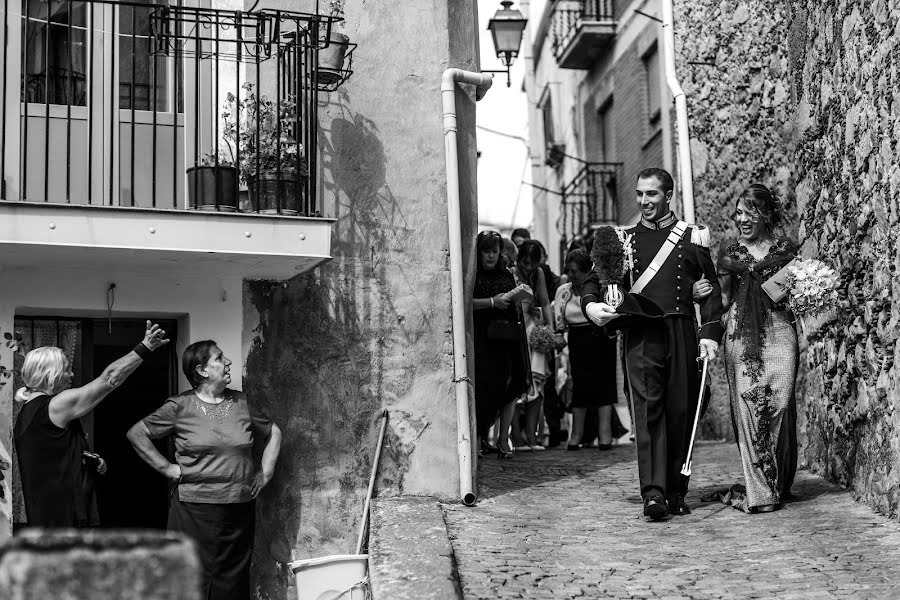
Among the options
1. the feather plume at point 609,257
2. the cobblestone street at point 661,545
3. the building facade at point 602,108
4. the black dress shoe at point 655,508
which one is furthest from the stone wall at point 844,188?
the building facade at point 602,108

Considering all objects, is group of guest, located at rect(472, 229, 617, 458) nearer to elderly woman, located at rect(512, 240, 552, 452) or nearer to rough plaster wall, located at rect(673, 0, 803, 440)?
elderly woman, located at rect(512, 240, 552, 452)

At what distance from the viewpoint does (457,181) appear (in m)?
9.43

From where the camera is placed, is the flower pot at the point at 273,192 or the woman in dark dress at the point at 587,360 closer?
the flower pot at the point at 273,192

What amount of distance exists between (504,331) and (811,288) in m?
3.24

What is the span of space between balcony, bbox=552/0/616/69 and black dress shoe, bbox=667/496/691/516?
53.5 feet

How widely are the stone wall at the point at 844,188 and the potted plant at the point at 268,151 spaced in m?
3.52

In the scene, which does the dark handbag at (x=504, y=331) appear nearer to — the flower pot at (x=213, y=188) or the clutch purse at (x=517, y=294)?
the clutch purse at (x=517, y=294)

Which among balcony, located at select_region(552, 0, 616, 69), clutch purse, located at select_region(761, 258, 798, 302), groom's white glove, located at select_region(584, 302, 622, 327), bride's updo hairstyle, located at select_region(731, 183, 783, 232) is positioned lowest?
groom's white glove, located at select_region(584, 302, 622, 327)

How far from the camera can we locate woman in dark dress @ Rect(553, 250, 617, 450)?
12.1 meters

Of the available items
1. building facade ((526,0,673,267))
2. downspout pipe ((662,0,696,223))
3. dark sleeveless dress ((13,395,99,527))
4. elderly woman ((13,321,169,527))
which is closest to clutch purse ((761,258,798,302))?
elderly woman ((13,321,169,527))

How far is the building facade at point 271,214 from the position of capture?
8.83 metres

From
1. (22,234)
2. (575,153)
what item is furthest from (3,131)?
(575,153)

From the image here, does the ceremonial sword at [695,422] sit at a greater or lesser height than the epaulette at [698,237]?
lesser

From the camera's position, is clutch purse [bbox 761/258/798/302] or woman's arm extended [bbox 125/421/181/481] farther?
clutch purse [bbox 761/258/798/302]
